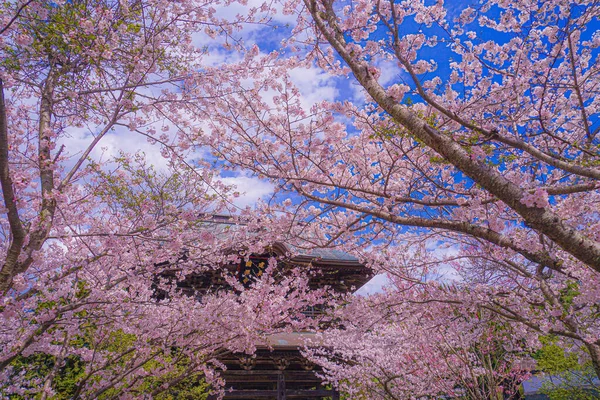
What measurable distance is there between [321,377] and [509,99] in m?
8.81

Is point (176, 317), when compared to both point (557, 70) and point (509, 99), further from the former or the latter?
point (557, 70)

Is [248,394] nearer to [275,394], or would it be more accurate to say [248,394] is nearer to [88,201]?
[275,394]

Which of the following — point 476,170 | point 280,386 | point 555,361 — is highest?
point 476,170

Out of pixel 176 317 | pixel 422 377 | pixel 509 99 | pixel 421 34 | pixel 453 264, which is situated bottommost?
pixel 422 377

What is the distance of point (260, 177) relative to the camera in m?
5.01

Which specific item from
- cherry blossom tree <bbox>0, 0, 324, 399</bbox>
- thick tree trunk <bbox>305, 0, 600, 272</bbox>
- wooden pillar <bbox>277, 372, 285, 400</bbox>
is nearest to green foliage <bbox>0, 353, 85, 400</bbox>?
cherry blossom tree <bbox>0, 0, 324, 399</bbox>

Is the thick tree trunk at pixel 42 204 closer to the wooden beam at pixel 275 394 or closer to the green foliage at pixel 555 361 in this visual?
the wooden beam at pixel 275 394

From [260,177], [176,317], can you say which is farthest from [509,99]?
[176,317]

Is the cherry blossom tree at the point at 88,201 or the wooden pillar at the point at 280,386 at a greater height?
the cherry blossom tree at the point at 88,201

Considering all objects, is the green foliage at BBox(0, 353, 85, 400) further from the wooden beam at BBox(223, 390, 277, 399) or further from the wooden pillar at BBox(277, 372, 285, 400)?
the wooden pillar at BBox(277, 372, 285, 400)

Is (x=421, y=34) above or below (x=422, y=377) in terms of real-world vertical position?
above

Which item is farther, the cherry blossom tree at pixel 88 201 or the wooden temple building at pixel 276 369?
the wooden temple building at pixel 276 369

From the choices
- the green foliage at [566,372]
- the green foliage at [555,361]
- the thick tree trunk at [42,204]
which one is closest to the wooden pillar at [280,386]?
the green foliage at [566,372]

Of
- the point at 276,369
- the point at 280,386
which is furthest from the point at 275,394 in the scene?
the point at 276,369
